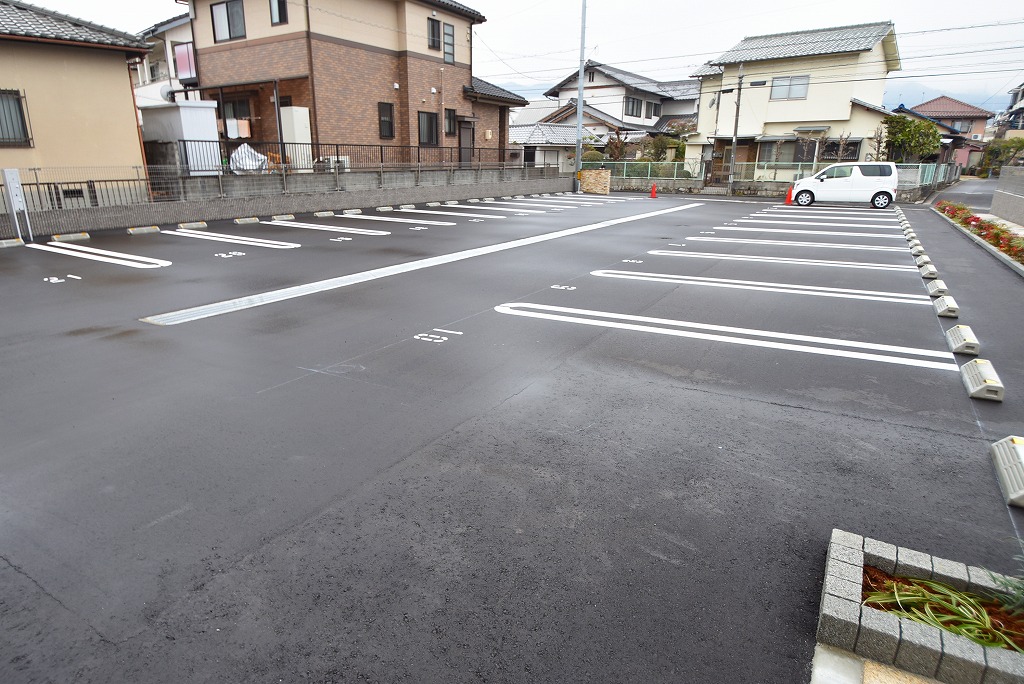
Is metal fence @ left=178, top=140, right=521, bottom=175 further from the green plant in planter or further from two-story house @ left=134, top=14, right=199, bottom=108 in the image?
the green plant in planter

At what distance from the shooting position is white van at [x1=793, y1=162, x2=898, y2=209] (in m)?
20.0

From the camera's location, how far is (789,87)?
28.5 metres

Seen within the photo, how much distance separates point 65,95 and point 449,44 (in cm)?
1377

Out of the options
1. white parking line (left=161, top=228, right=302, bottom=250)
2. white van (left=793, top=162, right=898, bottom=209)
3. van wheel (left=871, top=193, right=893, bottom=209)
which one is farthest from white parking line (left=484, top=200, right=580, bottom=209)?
white parking line (left=161, top=228, right=302, bottom=250)

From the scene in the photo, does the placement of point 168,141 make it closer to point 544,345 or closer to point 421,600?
point 544,345

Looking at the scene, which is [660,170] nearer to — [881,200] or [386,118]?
[881,200]

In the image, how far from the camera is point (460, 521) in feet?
9.41

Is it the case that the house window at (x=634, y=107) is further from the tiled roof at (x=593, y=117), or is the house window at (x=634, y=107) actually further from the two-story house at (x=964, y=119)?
the two-story house at (x=964, y=119)

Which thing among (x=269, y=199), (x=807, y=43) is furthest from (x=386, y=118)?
(x=807, y=43)

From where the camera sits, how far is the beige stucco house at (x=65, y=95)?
11883 mm

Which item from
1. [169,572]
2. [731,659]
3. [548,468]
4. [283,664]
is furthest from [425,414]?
[731,659]

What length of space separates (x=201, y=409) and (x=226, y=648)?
2.32m

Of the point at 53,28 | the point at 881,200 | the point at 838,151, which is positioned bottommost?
the point at 881,200

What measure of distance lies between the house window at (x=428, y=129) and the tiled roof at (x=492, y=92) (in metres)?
2.27
